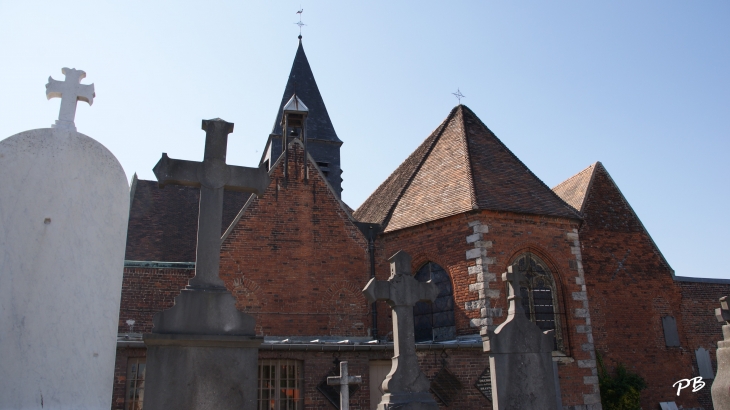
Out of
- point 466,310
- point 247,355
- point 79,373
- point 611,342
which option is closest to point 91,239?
point 79,373

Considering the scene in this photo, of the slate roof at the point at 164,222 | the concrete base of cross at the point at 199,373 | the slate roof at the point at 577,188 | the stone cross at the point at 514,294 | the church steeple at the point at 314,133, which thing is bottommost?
the concrete base of cross at the point at 199,373

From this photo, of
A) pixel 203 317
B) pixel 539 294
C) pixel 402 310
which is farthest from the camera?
pixel 539 294

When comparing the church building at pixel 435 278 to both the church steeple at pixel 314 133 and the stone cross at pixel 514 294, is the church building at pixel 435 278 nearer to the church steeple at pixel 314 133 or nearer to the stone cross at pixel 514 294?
the stone cross at pixel 514 294

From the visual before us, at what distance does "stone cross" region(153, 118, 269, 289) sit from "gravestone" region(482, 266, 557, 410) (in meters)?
3.61

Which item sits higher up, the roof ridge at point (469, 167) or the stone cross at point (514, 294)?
the roof ridge at point (469, 167)

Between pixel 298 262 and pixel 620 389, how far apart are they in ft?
31.3

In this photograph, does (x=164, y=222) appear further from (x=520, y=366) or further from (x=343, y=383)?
(x=520, y=366)

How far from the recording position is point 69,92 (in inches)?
182

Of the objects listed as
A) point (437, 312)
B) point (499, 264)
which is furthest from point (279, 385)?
point (499, 264)

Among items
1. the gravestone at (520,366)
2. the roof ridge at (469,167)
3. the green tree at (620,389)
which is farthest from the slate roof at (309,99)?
the gravestone at (520,366)

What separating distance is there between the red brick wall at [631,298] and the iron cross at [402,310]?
39.3 ft

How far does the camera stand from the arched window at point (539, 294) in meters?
15.0

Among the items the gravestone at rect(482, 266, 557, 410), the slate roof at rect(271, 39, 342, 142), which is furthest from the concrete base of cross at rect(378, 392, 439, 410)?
the slate roof at rect(271, 39, 342, 142)

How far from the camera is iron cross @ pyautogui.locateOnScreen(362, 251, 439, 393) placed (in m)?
7.08
